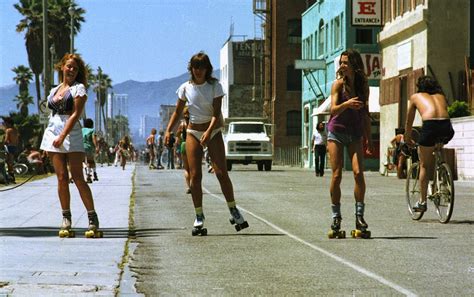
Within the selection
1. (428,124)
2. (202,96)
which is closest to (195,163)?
(202,96)

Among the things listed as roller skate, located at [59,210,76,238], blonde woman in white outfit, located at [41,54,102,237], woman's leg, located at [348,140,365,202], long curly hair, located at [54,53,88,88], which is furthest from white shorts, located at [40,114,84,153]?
woman's leg, located at [348,140,365,202]

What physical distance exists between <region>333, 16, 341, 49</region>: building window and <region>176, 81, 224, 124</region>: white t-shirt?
4327 cm

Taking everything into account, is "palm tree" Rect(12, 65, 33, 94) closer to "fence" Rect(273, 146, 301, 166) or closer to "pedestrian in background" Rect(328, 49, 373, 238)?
"fence" Rect(273, 146, 301, 166)

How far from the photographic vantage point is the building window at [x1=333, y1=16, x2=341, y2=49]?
181ft

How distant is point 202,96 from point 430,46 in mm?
24618

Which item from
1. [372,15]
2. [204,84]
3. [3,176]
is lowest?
[3,176]

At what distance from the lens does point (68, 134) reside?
11.6 metres

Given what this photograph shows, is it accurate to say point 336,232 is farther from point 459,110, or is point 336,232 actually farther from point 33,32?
point 33,32

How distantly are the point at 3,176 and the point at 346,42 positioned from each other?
27.5 m

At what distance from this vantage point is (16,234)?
38.3ft

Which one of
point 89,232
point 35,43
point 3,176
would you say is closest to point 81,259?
point 89,232

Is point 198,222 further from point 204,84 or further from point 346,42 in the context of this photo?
point 346,42

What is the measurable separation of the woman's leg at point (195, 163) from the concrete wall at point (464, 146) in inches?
768

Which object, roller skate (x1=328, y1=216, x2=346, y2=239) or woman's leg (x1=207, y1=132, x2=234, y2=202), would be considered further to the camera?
woman's leg (x1=207, y1=132, x2=234, y2=202)
